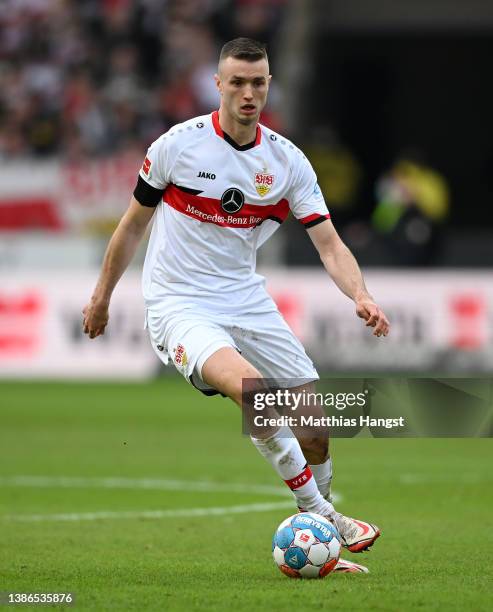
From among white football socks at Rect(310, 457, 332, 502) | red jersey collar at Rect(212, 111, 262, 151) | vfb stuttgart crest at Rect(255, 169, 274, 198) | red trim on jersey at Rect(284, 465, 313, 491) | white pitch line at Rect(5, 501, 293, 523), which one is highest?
red jersey collar at Rect(212, 111, 262, 151)

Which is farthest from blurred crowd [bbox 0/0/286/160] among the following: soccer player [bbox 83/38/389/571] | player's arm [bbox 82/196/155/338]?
player's arm [bbox 82/196/155/338]

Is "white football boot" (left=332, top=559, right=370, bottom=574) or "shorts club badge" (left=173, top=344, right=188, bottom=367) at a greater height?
"shorts club badge" (left=173, top=344, right=188, bottom=367)

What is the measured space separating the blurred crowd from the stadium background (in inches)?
1.5

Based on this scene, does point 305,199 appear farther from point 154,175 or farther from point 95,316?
point 95,316

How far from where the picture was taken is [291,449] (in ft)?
23.0

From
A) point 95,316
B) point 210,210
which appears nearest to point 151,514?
point 95,316

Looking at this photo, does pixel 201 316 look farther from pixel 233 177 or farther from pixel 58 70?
pixel 58 70

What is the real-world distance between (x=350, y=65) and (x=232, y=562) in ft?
75.4

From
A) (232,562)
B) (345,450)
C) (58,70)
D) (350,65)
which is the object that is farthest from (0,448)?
(350,65)

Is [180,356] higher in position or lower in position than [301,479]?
higher

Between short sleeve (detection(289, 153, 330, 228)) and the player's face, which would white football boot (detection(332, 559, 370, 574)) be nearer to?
short sleeve (detection(289, 153, 330, 228))

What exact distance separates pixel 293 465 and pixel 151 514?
292 cm

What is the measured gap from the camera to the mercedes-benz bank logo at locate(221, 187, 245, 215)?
24.2ft

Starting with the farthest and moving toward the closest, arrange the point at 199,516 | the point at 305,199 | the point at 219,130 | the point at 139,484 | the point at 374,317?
Answer: the point at 139,484 < the point at 199,516 < the point at 305,199 < the point at 219,130 < the point at 374,317
